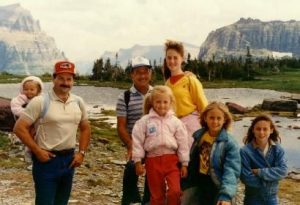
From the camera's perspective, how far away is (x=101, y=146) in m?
20.9

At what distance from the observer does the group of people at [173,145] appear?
244 inches

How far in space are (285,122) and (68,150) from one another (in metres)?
45.6

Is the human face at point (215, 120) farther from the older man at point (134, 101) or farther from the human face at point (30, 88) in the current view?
the human face at point (30, 88)

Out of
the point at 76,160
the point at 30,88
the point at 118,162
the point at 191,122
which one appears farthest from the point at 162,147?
the point at 118,162

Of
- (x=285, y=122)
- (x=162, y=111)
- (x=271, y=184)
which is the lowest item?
(x=285, y=122)

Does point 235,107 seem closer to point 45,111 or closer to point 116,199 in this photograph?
point 116,199

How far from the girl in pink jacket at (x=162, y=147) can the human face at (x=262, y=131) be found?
1050 mm

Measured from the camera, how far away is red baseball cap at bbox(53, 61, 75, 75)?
6281mm

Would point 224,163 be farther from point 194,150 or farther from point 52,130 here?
point 52,130

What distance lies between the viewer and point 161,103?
6.47 m

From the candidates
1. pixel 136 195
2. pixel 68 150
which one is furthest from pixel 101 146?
pixel 68 150

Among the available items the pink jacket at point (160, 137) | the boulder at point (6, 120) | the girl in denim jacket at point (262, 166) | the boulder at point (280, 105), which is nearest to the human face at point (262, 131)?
the girl in denim jacket at point (262, 166)

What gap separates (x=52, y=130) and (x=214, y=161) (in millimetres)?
2235

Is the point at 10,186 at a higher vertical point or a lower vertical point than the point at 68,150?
lower
